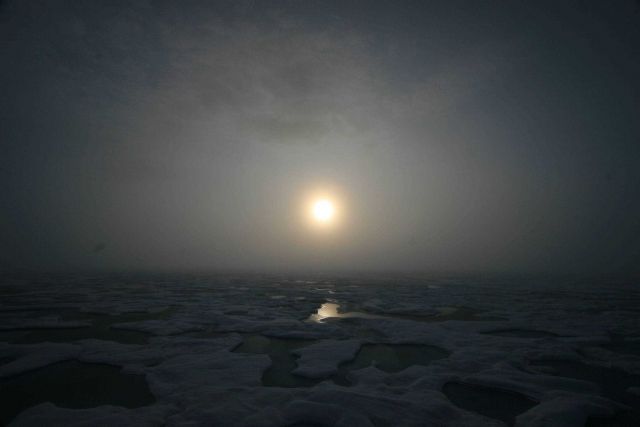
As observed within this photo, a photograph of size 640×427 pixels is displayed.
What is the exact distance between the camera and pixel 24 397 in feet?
9.25

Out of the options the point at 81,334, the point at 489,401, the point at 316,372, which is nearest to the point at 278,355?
the point at 316,372

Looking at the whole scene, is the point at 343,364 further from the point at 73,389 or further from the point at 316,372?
the point at 73,389

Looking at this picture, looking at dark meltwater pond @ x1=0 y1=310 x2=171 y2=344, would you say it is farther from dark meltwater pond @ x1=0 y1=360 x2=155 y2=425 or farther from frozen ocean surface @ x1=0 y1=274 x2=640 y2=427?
dark meltwater pond @ x1=0 y1=360 x2=155 y2=425

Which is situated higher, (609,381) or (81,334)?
(609,381)

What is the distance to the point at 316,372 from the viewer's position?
12.0 ft

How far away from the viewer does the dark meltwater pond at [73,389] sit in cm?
271

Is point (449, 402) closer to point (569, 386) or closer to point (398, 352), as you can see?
point (569, 386)

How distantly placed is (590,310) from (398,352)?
8.33 m

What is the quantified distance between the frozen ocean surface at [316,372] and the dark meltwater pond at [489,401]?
18 mm

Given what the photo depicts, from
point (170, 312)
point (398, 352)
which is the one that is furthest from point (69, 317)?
point (398, 352)

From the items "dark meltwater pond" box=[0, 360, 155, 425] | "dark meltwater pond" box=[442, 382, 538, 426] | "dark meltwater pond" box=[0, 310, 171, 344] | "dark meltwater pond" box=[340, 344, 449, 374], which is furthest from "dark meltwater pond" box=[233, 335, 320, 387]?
"dark meltwater pond" box=[0, 310, 171, 344]

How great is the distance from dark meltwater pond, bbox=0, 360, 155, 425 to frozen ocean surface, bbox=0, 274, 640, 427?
2cm

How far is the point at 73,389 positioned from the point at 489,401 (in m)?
4.23

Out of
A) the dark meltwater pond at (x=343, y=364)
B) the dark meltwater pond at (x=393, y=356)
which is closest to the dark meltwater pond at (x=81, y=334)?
the dark meltwater pond at (x=343, y=364)
